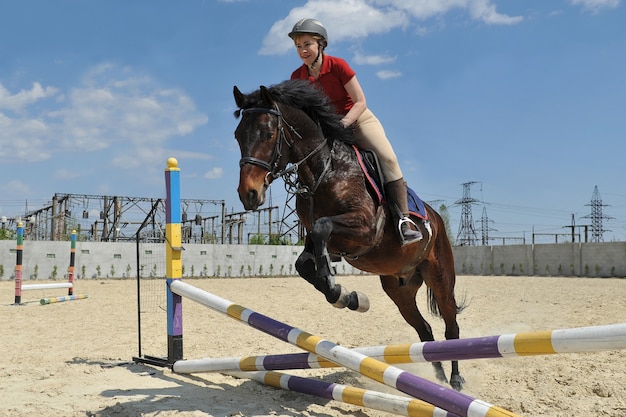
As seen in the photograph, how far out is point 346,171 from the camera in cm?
407

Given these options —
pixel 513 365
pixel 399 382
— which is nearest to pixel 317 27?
pixel 399 382

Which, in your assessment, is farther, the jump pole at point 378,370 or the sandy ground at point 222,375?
the sandy ground at point 222,375

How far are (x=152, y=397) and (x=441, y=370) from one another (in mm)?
2607

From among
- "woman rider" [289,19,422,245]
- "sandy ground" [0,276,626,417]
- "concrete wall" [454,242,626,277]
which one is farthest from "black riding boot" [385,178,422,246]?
"concrete wall" [454,242,626,277]

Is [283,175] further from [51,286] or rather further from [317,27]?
[51,286]

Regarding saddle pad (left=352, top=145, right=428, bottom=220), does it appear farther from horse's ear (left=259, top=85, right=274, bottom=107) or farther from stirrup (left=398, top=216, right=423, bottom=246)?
horse's ear (left=259, top=85, right=274, bottom=107)

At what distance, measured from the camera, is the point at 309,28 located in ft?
13.3

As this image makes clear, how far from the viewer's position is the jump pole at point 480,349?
214 centimetres

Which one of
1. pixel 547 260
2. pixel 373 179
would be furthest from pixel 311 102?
pixel 547 260

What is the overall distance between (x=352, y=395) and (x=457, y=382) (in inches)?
61.7

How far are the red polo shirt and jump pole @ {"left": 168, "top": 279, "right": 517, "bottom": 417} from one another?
1.79 m

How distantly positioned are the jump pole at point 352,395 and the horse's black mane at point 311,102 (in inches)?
72.5

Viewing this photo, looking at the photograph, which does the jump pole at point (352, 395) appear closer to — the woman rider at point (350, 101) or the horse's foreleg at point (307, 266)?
the horse's foreleg at point (307, 266)

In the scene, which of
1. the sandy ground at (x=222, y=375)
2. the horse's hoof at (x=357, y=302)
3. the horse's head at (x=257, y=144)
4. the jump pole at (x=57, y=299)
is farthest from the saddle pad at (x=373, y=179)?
the jump pole at (x=57, y=299)
